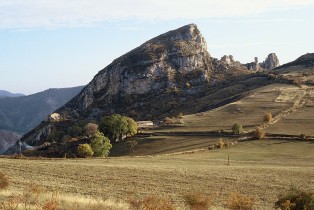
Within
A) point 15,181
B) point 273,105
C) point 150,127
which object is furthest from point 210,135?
point 15,181

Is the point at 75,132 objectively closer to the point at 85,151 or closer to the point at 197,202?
the point at 85,151

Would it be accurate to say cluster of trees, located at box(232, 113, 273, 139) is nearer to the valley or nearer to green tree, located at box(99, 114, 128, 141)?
the valley

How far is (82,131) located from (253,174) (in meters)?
103

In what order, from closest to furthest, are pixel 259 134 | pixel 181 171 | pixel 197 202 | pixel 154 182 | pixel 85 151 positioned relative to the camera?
pixel 197 202
pixel 154 182
pixel 181 171
pixel 85 151
pixel 259 134

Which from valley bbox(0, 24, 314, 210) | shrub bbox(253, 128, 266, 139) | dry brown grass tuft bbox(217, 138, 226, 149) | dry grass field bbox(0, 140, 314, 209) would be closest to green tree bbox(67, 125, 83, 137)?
valley bbox(0, 24, 314, 210)

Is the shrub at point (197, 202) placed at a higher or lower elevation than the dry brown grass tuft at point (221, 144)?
higher

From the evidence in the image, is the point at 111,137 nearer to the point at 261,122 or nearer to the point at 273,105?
the point at 261,122

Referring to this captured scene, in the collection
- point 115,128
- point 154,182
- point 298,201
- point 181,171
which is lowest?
point 181,171

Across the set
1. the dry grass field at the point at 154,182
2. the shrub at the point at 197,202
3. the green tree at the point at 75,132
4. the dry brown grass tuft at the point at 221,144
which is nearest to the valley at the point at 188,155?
the dry grass field at the point at 154,182

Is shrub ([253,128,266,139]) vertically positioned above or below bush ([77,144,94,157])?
above

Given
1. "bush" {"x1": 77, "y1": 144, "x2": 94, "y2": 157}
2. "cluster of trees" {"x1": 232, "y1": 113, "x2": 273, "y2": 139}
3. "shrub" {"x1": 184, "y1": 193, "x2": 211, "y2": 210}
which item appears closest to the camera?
"shrub" {"x1": 184, "y1": 193, "x2": 211, "y2": 210}

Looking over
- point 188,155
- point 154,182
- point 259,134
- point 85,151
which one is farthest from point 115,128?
point 154,182

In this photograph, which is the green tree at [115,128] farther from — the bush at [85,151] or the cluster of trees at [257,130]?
the cluster of trees at [257,130]

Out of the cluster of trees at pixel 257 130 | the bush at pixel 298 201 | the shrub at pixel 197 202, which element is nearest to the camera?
the bush at pixel 298 201
